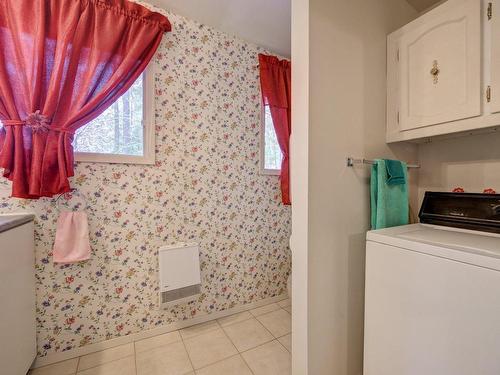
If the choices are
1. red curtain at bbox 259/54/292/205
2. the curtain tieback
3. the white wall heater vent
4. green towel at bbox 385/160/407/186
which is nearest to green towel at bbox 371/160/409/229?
green towel at bbox 385/160/407/186

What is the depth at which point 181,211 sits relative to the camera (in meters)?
1.85

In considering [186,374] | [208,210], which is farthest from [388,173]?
[186,374]

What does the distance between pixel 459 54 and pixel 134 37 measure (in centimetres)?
202

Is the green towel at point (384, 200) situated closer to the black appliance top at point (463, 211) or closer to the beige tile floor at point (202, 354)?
the black appliance top at point (463, 211)

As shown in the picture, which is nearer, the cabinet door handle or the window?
the cabinet door handle

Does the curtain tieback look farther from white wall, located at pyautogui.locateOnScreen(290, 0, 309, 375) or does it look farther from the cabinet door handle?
the cabinet door handle

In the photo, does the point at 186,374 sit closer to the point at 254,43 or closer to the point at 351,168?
the point at 351,168

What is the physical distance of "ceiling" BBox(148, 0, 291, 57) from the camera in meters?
1.67

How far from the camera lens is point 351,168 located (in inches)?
49.9

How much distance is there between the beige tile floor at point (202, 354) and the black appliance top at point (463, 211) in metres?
1.34

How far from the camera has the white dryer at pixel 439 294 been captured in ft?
2.50

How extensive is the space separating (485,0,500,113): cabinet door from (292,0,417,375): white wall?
0.47 m

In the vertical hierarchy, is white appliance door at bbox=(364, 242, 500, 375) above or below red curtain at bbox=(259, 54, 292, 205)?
below

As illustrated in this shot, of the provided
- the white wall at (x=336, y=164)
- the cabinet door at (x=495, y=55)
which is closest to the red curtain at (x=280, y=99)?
the white wall at (x=336, y=164)
